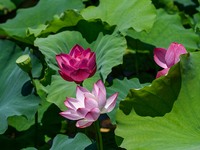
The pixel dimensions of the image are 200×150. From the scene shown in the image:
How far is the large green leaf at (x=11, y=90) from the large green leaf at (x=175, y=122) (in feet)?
1.23

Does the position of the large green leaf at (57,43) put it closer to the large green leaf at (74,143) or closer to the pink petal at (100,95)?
the large green leaf at (74,143)

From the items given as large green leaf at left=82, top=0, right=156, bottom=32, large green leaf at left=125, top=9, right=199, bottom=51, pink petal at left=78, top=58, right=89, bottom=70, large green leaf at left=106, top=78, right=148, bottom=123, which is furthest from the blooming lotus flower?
large green leaf at left=125, top=9, right=199, bottom=51

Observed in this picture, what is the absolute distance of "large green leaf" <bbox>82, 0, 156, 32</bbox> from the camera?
→ 6.72ft

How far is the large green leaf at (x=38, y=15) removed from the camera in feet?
7.98

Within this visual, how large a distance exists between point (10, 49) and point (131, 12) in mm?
463

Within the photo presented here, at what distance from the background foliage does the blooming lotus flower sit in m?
0.07

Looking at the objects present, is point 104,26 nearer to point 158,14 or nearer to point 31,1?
point 158,14

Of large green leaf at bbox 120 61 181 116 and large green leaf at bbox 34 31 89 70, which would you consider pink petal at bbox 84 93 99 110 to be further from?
large green leaf at bbox 34 31 89 70

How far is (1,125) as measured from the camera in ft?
5.56

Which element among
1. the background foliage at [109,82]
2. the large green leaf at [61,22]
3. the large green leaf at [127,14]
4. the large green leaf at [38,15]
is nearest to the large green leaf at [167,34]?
the background foliage at [109,82]

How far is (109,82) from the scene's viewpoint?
7.10 ft

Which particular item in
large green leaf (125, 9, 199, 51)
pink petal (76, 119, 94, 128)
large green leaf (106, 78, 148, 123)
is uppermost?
pink petal (76, 119, 94, 128)

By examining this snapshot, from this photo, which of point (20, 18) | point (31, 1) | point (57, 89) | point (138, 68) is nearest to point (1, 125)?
point (57, 89)

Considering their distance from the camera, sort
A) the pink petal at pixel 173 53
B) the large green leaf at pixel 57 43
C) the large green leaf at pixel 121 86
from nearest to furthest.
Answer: the pink petal at pixel 173 53 < the large green leaf at pixel 121 86 < the large green leaf at pixel 57 43
